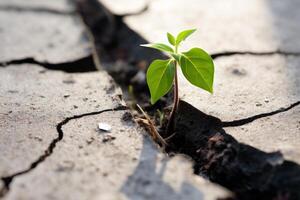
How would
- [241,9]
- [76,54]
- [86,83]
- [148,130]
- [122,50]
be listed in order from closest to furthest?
[148,130], [86,83], [76,54], [122,50], [241,9]

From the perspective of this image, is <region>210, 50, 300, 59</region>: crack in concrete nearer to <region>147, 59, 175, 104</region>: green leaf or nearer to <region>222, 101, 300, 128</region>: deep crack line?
<region>222, 101, 300, 128</region>: deep crack line

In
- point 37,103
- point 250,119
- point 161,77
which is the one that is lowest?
Result: point 37,103

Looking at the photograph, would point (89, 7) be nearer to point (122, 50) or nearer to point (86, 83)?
point (122, 50)

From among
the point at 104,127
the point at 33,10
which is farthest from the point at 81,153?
the point at 33,10

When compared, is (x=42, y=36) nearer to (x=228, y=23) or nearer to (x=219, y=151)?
(x=228, y=23)

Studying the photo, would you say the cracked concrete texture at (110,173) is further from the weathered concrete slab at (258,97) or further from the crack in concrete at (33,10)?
the crack in concrete at (33,10)

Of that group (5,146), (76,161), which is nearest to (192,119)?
(76,161)

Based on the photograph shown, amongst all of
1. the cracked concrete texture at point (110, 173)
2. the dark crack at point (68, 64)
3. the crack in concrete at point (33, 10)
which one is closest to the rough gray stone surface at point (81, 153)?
Answer: the cracked concrete texture at point (110, 173)

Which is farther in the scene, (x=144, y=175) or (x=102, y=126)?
(x=102, y=126)
